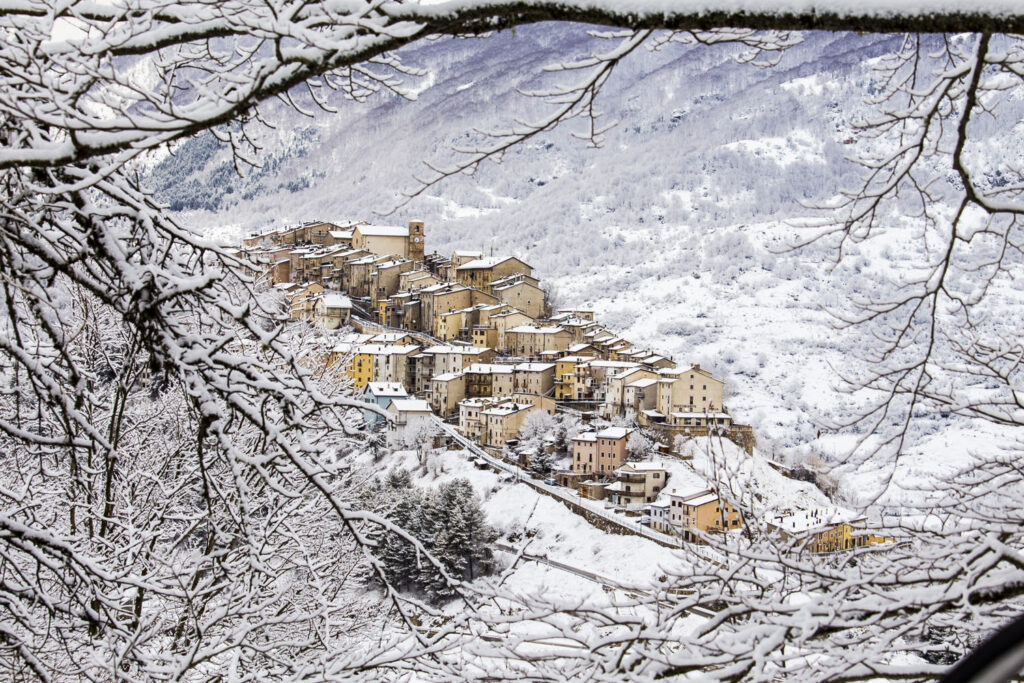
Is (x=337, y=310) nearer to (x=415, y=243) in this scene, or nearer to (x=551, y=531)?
(x=415, y=243)

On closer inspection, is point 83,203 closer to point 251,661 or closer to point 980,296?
point 251,661

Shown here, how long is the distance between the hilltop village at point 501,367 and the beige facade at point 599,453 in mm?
48

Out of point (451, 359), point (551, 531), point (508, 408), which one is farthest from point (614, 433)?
point (451, 359)

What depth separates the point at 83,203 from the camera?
2445mm

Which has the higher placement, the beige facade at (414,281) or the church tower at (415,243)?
the church tower at (415,243)

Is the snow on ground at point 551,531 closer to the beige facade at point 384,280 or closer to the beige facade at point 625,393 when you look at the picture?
the beige facade at point 625,393

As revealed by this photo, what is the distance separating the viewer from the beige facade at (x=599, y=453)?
3600 centimetres

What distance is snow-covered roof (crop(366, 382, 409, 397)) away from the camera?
41.8 meters

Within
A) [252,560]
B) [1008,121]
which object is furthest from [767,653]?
[1008,121]

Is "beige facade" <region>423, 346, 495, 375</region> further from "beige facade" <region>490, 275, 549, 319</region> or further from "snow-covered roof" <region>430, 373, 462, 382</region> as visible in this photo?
"beige facade" <region>490, 275, 549, 319</region>

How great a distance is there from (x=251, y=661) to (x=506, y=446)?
35.4 meters

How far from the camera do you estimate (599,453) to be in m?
36.4

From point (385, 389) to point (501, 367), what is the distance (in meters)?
6.52

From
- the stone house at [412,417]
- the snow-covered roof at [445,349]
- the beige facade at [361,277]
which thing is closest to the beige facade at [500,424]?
the stone house at [412,417]
